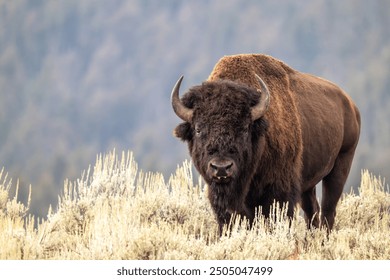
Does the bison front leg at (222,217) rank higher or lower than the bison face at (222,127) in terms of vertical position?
lower

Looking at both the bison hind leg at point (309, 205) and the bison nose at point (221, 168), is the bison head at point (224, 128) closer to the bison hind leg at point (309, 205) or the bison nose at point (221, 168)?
the bison nose at point (221, 168)

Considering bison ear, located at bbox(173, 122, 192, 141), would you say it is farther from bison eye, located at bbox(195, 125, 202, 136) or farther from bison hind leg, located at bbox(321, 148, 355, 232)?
bison hind leg, located at bbox(321, 148, 355, 232)

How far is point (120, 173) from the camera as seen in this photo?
37.9 ft

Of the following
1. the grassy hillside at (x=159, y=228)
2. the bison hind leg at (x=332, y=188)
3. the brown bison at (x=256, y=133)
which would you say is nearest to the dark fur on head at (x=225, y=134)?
the brown bison at (x=256, y=133)

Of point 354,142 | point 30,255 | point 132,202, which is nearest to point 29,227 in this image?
point 30,255

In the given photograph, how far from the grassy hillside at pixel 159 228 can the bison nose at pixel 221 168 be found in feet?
2.08

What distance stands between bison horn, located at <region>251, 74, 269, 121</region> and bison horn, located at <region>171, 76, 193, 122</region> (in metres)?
0.67

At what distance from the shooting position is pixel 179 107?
894 cm

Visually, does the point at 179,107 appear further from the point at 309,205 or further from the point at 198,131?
the point at 309,205

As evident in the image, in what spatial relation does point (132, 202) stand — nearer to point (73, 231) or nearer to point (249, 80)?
point (73, 231)

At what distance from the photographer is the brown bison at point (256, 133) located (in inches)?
336

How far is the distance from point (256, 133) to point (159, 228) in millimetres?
1438

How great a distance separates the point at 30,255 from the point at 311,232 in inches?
143
